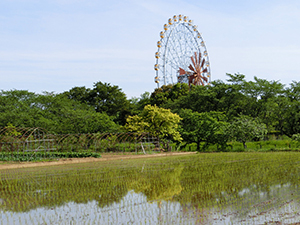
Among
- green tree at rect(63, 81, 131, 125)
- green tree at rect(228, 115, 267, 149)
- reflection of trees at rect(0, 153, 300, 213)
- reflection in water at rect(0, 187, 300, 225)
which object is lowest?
reflection in water at rect(0, 187, 300, 225)

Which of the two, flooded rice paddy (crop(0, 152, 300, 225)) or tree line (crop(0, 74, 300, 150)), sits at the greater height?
tree line (crop(0, 74, 300, 150))

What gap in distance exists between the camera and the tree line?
29.4 m

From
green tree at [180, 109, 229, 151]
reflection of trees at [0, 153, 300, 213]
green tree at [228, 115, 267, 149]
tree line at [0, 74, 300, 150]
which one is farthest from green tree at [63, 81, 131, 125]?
reflection of trees at [0, 153, 300, 213]

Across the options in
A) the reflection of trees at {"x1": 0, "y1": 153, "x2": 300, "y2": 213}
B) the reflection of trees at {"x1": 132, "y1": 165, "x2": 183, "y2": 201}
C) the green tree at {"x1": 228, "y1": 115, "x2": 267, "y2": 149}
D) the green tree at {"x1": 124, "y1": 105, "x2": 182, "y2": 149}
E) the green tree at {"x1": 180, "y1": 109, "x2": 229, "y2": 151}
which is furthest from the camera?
the green tree at {"x1": 180, "y1": 109, "x2": 229, "y2": 151}

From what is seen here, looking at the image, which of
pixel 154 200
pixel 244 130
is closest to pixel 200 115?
pixel 244 130

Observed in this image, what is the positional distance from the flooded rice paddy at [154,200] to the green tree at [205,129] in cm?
1831

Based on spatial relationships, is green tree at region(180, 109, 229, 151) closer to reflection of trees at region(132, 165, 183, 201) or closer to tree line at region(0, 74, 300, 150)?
tree line at region(0, 74, 300, 150)

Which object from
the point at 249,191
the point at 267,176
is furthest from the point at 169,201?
the point at 267,176

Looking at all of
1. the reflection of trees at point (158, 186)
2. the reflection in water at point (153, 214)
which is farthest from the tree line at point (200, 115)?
the reflection in water at point (153, 214)

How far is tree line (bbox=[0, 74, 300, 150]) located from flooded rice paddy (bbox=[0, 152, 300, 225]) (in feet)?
54.7

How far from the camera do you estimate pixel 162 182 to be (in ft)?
38.2

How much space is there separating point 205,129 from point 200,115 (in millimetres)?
1408

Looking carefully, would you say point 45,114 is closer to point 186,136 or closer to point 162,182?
point 186,136

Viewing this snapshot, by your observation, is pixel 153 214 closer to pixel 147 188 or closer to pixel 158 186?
pixel 147 188
